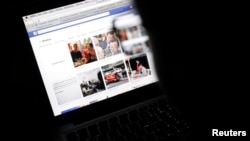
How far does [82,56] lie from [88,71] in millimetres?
43

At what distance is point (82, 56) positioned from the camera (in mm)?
741

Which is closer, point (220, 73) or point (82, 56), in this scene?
point (220, 73)

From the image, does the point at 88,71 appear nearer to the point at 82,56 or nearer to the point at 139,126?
the point at 82,56

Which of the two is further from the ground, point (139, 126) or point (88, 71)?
point (88, 71)

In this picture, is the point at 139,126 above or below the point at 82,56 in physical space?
below

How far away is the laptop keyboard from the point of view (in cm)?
66

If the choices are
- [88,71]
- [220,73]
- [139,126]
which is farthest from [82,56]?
[220,73]

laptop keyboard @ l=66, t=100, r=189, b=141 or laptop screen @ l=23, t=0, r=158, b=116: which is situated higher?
laptop screen @ l=23, t=0, r=158, b=116

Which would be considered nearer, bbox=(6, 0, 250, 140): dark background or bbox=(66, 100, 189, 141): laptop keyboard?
bbox=(6, 0, 250, 140): dark background

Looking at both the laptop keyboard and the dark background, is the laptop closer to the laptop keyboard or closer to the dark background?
the laptop keyboard

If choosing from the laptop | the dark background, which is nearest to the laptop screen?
the laptop

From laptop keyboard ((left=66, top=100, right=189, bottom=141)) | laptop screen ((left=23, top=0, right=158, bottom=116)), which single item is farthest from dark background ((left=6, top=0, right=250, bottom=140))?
laptop screen ((left=23, top=0, right=158, bottom=116))

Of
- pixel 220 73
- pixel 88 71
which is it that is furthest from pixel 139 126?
pixel 220 73

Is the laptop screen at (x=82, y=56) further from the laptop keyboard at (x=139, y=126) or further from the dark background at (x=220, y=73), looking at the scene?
the dark background at (x=220, y=73)
